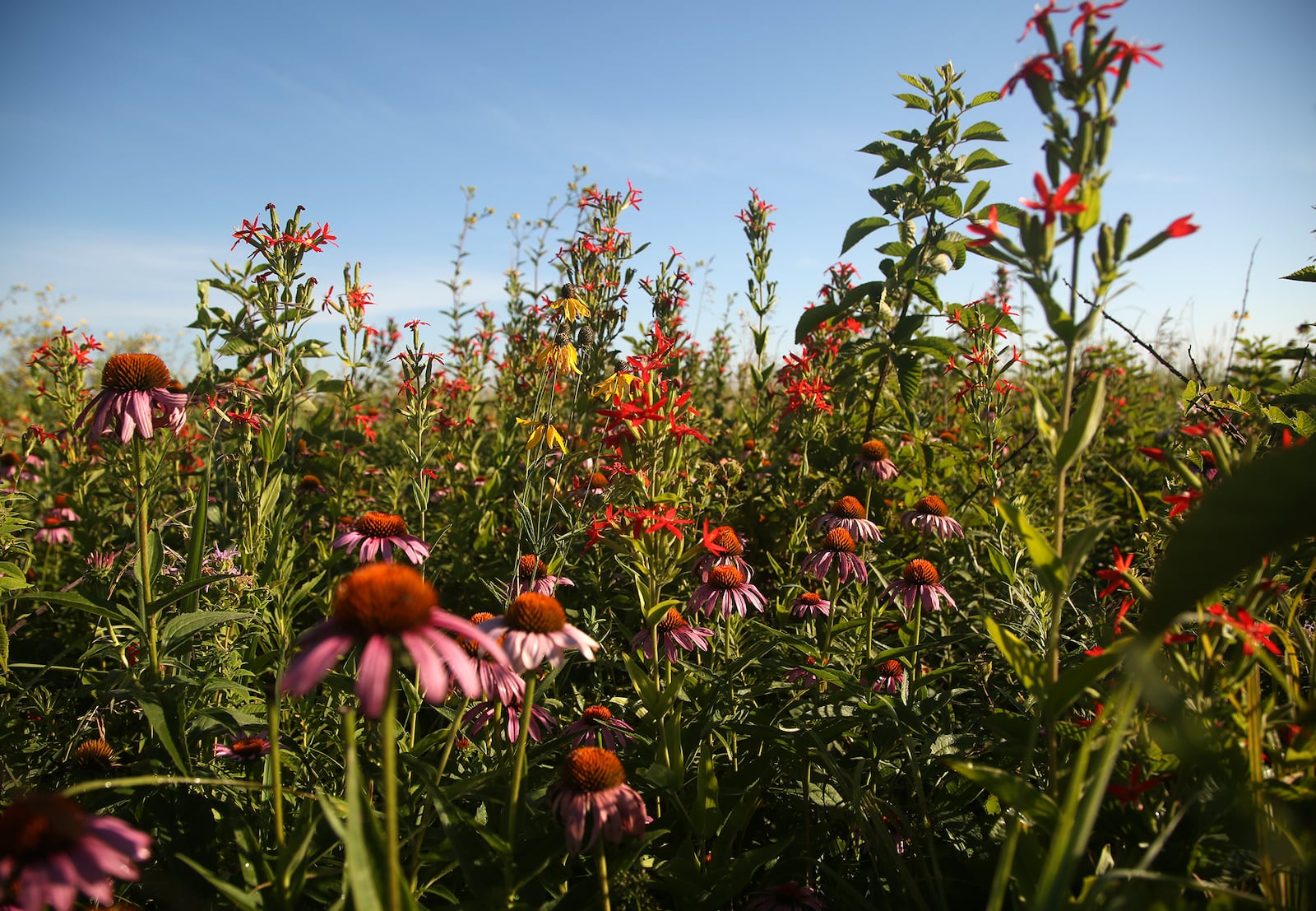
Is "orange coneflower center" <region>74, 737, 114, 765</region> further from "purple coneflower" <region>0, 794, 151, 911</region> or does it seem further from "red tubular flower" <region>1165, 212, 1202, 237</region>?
"red tubular flower" <region>1165, 212, 1202, 237</region>

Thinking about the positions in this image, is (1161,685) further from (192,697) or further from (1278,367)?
(1278,367)

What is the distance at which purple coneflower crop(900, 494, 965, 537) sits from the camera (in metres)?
2.40

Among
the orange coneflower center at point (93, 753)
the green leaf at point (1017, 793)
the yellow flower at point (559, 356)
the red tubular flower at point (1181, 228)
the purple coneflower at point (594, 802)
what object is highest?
the red tubular flower at point (1181, 228)

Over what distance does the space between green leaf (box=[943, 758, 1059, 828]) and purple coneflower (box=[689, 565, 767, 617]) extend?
0.95 meters

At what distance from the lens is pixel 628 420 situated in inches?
70.0

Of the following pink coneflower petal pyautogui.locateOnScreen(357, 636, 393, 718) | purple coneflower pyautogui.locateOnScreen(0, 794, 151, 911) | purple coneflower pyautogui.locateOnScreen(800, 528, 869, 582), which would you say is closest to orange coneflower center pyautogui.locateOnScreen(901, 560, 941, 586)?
purple coneflower pyautogui.locateOnScreen(800, 528, 869, 582)

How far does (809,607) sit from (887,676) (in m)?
0.36

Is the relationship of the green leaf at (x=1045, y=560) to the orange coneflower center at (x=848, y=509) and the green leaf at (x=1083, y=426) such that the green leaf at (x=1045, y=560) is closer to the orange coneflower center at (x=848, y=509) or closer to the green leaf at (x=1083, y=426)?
the green leaf at (x=1083, y=426)

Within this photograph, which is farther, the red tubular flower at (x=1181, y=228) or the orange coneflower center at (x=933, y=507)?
→ the orange coneflower center at (x=933, y=507)

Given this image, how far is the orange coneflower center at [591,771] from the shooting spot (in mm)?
1244

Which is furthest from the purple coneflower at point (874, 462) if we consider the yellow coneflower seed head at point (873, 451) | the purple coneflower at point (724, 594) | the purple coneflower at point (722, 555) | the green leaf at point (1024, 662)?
the green leaf at point (1024, 662)

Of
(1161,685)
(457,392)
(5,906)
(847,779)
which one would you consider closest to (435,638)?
(5,906)

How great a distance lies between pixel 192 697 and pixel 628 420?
1.24 meters

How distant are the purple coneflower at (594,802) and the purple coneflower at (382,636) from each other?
0.45 m
